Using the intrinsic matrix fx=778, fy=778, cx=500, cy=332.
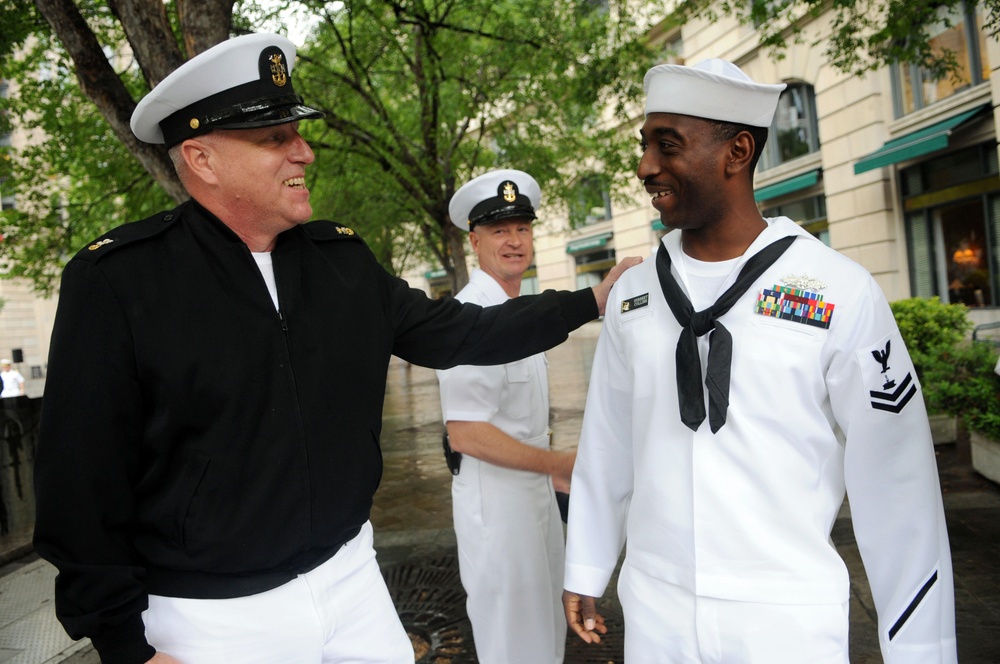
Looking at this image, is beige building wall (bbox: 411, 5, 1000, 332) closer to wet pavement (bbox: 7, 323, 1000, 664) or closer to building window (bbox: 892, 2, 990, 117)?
building window (bbox: 892, 2, 990, 117)

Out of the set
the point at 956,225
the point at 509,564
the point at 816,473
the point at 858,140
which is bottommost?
the point at 509,564

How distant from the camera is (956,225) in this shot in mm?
14562

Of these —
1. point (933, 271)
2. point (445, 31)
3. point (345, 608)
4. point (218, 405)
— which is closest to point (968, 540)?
point (345, 608)

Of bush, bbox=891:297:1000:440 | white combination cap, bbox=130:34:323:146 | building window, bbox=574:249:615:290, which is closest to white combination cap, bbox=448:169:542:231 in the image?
white combination cap, bbox=130:34:323:146

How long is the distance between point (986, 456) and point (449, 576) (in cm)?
428

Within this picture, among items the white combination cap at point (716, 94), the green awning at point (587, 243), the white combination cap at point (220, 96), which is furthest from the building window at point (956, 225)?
the white combination cap at point (220, 96)

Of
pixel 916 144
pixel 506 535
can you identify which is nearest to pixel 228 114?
pixel 506 535

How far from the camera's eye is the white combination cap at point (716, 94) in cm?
203

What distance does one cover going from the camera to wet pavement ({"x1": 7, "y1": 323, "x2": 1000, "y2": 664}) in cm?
396

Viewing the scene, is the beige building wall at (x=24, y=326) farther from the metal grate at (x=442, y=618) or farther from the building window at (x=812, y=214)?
the metal grate at (x=442, y=618)

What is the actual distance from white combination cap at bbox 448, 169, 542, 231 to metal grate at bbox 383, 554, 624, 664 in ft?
7.35

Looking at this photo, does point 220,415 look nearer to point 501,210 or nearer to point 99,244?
point 99,244

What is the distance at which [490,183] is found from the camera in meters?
3.69

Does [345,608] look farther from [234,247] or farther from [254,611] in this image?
[234,247]
